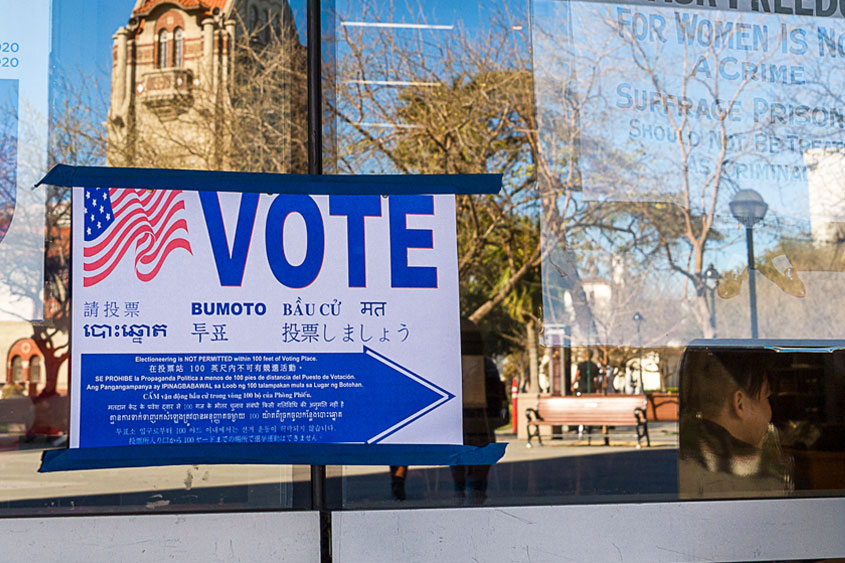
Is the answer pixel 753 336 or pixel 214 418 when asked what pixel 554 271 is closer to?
pixel 753 336

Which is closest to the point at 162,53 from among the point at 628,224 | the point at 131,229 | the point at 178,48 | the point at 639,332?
the point at 178,48

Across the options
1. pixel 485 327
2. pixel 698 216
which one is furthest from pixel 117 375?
pixel 698 216

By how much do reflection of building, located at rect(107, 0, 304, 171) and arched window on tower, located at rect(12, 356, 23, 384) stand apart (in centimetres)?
86

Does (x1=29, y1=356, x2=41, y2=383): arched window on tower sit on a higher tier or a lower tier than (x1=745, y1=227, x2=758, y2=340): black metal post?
lower

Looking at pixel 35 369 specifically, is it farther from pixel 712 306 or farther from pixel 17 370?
pixel 712 306

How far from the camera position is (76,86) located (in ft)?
12.6

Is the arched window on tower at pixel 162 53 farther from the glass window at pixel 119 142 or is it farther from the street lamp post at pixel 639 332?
the street lamp post at pixel 639 332

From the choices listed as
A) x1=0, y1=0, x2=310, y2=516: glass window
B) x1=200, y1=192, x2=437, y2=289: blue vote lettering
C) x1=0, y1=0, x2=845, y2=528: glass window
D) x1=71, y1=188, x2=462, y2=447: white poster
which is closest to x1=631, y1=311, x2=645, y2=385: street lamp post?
x1=0, y1=0, x2=845, y2=528: glass window

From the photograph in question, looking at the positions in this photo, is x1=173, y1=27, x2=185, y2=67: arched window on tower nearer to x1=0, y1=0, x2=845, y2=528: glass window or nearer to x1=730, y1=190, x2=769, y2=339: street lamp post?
x1=0, y1=0, x2=845, y2=528: glass window

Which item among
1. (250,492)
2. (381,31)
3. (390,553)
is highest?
(381,31)

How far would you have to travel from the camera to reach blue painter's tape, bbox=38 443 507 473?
350 centimetres

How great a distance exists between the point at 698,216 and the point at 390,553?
192 cm

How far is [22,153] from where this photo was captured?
3738 millimetres

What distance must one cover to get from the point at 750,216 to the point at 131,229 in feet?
8.46
